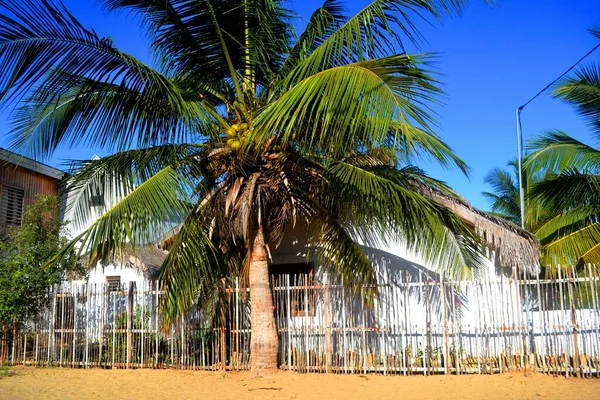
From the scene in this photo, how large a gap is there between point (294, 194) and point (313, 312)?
2562 millimetres

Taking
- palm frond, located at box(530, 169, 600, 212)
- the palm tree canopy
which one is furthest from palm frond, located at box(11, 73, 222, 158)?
palm frond, located at box(530, 169, 600, 212)

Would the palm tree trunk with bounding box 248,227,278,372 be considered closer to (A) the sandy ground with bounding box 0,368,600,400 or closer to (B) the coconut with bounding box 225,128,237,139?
(A) the sandy ground with bounding box 0,368,600,400

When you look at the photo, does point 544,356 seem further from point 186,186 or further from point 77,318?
point 77,318

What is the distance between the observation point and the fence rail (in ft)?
33.9

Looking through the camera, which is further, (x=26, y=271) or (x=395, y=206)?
(x=26, y=271)

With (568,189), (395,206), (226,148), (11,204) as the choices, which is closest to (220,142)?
(226,148)

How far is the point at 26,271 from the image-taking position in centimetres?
1255

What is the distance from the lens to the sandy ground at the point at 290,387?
9156 millimetres

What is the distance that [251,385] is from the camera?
996 centimetres

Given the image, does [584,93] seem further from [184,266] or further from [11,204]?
[11,204]

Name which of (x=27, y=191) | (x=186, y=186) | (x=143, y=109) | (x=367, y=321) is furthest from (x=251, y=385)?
(x=27, y=191)

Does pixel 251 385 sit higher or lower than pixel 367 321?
lower

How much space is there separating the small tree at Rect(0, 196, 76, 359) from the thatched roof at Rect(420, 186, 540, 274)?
8.26 meters

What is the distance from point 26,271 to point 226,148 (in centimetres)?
587
